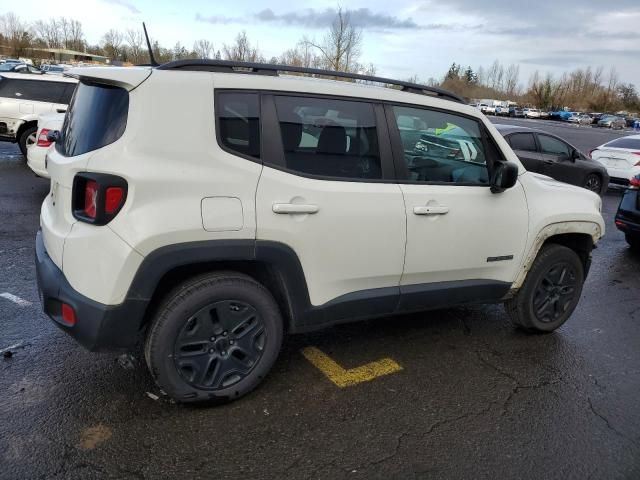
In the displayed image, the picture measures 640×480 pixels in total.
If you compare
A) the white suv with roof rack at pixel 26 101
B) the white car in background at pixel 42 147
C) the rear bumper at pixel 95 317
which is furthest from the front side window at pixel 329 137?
the white suv with roof rack at pixel 26 101

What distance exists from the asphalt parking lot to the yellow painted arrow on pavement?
0.04 feet

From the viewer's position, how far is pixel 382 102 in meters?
3.31

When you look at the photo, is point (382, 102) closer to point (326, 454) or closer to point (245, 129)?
point (245, 129)

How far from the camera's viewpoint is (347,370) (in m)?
3.50

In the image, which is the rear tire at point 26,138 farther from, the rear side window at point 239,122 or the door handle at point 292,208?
the door handle at point 292,208

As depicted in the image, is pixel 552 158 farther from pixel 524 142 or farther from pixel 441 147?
pixel 441 147

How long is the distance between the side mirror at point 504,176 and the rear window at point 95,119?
94.3 inches

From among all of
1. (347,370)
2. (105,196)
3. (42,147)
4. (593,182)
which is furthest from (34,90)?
(593,182)

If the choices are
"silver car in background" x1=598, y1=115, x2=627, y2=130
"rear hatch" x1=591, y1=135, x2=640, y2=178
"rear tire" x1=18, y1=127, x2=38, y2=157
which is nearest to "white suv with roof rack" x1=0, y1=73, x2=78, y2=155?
"rear tire" x1=18, y1=127, x2=38, y2=157

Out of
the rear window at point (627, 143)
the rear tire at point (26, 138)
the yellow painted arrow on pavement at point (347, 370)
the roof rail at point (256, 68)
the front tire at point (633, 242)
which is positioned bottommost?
the front tire at point (633, 242)

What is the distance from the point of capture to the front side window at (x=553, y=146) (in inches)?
430

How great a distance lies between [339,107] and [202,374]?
5.78 ft

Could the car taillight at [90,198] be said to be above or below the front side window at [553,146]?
above

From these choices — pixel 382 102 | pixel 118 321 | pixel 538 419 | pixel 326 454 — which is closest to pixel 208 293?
pixel 118 321
